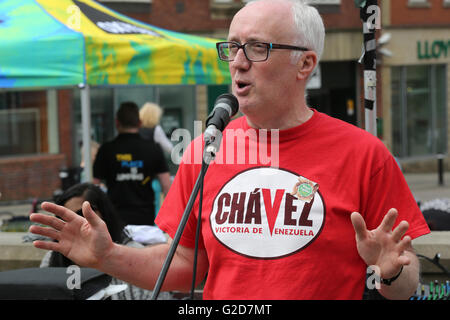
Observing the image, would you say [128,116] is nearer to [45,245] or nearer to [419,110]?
[45,245]

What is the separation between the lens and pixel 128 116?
6.28 metres

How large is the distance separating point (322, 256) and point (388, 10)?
2030 centimetres

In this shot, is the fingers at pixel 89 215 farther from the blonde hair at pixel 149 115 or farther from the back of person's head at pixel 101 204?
the blonde hair at pixel 149 115

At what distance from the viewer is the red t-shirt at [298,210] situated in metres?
2.05

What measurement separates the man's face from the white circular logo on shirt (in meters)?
0.21

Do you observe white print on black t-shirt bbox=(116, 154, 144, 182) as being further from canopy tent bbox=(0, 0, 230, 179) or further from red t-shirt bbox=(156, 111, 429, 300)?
red t-shirt bbox=(156, 111, 429, 300)

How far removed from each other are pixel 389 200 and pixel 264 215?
1.19 ft

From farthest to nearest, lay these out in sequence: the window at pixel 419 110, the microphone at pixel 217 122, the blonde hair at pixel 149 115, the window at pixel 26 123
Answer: the window at pixel 419 110 → the window at pixel 26 123 → the blonde hair at pixel 149 115 → the microphone at pixel 217 122

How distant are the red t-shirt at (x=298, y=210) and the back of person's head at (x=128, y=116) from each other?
4.13m

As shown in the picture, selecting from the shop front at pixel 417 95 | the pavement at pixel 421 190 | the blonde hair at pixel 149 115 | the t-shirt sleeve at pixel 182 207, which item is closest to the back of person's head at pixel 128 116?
the blonde hair at pixel 149 115

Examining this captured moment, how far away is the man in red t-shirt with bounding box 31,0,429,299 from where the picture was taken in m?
2.05

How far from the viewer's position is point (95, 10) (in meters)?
6.51

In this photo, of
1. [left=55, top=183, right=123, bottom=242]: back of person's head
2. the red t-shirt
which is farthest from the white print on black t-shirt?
the red t-shirt
